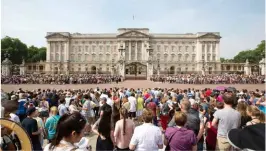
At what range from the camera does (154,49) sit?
88.3 meters

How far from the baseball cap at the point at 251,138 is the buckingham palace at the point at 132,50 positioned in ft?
276

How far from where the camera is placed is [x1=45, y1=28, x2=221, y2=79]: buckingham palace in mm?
86312

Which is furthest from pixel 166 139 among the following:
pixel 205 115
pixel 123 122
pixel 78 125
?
pixel 205 115

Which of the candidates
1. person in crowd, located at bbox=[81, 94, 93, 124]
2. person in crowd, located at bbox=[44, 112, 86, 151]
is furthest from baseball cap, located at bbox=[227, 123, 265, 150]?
person in crowd, located at bbox=[81, 94, 93, 124]

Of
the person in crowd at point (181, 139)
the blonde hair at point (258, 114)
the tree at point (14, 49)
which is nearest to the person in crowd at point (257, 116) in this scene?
the blonde hair at point (258, 114)

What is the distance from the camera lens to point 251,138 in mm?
1916

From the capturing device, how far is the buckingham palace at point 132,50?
86312 mm

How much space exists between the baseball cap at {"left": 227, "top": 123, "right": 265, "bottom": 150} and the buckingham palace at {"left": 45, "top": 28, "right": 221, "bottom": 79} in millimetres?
83991

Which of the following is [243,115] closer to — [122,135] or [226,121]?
[226,121]

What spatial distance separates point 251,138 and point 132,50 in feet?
279

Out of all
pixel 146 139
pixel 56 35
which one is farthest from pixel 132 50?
pixel 146 139

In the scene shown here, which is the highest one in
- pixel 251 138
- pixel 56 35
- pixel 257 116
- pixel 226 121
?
pixel 56 35

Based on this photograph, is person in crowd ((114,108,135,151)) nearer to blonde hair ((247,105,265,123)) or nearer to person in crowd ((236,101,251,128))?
blonde hair ((247,105,265,123))

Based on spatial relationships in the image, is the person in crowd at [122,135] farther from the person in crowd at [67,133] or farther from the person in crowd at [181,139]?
the person in crowd at [67,133]
